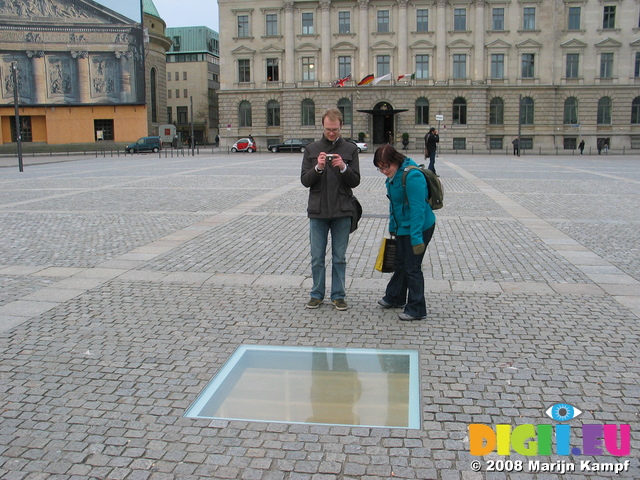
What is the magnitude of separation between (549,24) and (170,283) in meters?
60.6

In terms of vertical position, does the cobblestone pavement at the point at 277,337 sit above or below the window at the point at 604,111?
below

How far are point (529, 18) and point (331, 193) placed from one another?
60735 millimetres

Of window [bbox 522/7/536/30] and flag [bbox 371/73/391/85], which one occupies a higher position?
window [bbox 522/7/536/30]

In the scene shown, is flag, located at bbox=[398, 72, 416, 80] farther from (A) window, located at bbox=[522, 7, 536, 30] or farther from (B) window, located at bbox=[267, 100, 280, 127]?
(B) window, located at bbox=[267, 100, 280, 127]

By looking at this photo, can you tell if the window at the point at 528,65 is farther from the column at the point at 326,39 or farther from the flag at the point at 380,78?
the column at the point at 326,39

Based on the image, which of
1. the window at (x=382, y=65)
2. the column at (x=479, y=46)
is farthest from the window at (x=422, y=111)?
the column at (x=479, y=46)

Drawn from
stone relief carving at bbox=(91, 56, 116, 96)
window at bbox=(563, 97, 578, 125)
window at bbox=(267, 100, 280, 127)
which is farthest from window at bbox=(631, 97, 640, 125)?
stone relief carving at bbox=(91, 56, 116, 96)

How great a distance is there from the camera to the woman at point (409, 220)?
5996mm

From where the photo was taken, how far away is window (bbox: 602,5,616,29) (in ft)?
196

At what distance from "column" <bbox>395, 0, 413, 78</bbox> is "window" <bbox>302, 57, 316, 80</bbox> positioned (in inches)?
324

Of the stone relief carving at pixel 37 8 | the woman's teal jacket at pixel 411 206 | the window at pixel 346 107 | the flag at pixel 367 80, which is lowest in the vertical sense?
the woman's teal jacket at pixel 411 206

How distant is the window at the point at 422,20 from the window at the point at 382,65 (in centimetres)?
387

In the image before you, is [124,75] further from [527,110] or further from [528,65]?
[527,110]

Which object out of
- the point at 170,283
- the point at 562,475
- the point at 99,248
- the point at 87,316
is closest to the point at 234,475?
the point at 562,475
